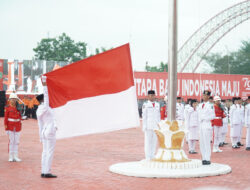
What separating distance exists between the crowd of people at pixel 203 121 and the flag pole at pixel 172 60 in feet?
3.58

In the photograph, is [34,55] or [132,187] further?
[34,55]

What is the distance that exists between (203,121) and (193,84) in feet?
86.0

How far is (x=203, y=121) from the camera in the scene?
10938 millimetres

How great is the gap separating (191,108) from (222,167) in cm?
462

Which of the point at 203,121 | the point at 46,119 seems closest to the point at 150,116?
A: the point at 203,121

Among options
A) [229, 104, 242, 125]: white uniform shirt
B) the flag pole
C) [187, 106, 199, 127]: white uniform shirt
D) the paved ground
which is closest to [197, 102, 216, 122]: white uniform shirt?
the flag pole

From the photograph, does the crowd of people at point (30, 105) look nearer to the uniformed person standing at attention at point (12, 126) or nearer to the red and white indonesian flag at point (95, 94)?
the uniformed person standing at attention at point (12, 126)

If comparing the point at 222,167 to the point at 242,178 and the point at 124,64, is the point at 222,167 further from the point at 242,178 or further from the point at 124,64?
the point at 124,64

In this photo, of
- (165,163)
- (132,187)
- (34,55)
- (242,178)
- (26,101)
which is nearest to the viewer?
(132,187)

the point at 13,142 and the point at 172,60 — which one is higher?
the point at 172,60

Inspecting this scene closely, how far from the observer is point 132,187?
8141 millimetres

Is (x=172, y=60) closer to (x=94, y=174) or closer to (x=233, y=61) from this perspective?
(x=94, y=174)

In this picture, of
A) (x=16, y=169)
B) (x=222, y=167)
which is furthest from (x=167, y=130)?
(x=16, y=169)

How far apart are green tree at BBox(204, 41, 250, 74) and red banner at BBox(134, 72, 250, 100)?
70.0 feet
